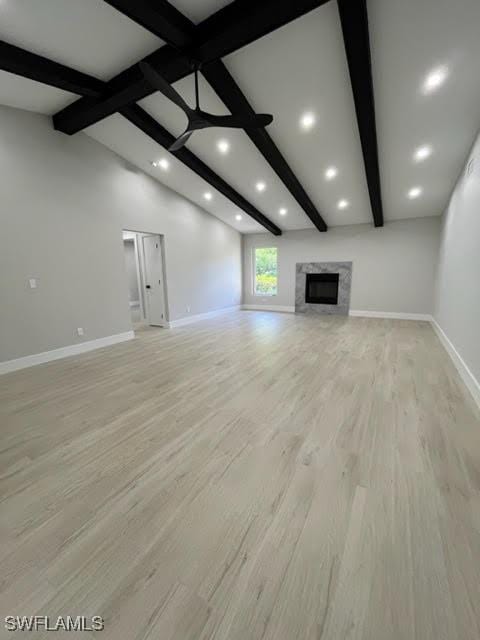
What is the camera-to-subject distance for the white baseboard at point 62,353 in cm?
351

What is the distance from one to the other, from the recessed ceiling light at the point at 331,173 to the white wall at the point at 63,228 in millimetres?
3265

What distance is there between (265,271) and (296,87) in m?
5.64

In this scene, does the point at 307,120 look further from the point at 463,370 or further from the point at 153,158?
the point at 463,370

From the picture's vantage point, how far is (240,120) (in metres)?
2.60

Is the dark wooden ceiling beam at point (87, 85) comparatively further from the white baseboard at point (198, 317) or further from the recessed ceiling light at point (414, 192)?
the recessed ceiling light at point (414, 192)

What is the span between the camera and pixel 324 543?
124 centimetres

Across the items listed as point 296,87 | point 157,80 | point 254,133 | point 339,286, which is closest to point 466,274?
point 296,87

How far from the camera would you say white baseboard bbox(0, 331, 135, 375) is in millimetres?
3511

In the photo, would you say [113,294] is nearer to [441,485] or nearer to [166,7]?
[166,7]


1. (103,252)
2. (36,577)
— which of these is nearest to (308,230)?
(103,252)

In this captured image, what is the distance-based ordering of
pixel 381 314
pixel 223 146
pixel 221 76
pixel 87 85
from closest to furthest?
pixel 221 76 < pixel 87 85 < pixel 223 146 < pixel 381 314

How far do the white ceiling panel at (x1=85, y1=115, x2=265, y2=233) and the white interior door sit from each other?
1.26 metres

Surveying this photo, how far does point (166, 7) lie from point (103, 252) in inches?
128

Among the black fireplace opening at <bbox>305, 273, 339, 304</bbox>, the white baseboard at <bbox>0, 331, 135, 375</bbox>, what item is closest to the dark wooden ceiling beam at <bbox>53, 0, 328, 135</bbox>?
the white baseboard at <bbox>0, 331, 135, 375</bbox>
